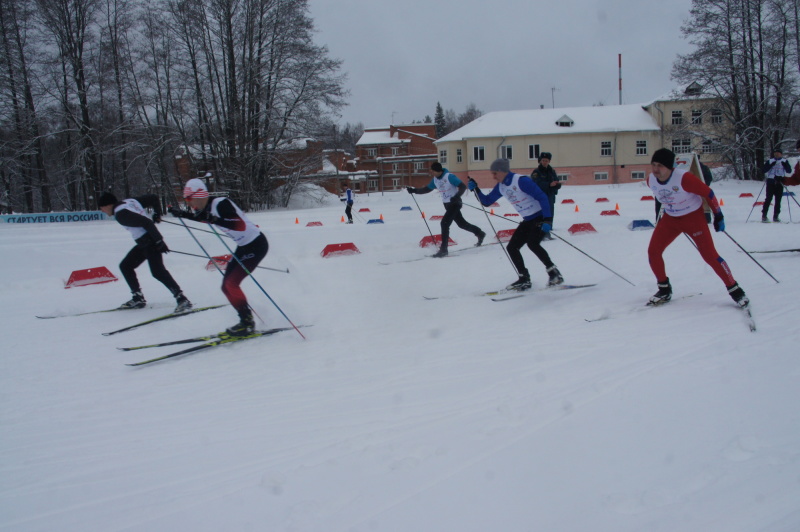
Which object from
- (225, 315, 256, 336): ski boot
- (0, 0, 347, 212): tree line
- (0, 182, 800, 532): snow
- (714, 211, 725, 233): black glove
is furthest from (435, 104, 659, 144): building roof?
(225, 315, 256, 336): ski boot

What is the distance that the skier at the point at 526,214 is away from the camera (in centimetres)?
631

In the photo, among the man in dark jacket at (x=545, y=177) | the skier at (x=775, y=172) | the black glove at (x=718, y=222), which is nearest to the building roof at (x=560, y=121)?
the skier at (x=775, y=172)

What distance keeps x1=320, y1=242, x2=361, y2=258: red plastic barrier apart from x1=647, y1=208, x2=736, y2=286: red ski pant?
722cm

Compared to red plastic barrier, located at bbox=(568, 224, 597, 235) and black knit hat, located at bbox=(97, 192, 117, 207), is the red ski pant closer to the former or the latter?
black knit hat, located at bbox=(97, 192, 117, 207)

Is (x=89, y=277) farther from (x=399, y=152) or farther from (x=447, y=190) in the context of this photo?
(x=399, y=152)

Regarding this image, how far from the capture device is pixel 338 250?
11461 mm

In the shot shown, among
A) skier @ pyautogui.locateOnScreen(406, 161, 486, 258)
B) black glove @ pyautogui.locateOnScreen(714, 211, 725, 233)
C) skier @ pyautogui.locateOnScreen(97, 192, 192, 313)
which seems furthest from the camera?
skier @ pyautogui.locateOnScreen(406, 161, 486, 258)

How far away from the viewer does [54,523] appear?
97.5 inches

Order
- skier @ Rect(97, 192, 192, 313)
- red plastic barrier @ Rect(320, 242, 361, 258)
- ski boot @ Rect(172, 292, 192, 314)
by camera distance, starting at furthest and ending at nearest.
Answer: red plastic barrier @ Rect(320, 242, 361, 258) → ski boot @ Rect(172, 292, 192, 314) → skier @ Rect(97, 192, 192, 313)

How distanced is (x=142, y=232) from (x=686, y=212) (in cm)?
650

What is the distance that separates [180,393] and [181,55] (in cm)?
2730

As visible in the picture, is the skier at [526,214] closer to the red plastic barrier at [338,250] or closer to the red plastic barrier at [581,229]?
the red plastic barrier at [338,250]

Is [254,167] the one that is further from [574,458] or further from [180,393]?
[574,458]

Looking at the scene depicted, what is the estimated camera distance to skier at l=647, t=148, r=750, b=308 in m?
4.88
